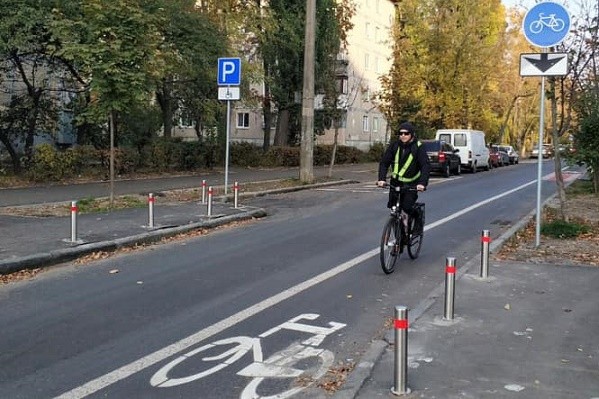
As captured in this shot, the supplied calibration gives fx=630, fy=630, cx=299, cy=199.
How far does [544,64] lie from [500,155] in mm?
36952

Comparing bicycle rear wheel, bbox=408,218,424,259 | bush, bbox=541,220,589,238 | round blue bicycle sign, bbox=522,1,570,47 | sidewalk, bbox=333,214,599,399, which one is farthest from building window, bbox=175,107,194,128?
sidewalk, bbox=333,214,599,399

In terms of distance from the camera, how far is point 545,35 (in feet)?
29.8

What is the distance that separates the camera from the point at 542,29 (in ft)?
29.9

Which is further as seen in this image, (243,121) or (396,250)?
(243,121)

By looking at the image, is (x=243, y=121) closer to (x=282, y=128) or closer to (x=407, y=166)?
(x=282, y=128)

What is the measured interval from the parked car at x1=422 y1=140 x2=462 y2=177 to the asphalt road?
16874mm

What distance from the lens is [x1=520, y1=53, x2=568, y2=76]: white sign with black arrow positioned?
359 inches

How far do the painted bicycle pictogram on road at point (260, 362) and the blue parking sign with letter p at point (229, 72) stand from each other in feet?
32.4

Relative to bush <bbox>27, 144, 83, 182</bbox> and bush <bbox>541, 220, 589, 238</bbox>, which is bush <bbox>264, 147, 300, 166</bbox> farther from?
bush <bbox>541, 220, 589, 238</bbox>

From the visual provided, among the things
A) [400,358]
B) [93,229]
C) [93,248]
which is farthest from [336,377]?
[93,229]

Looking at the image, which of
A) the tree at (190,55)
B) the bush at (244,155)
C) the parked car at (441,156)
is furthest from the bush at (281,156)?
the parked car at (441,156)

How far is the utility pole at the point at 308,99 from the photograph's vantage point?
70.2 feet

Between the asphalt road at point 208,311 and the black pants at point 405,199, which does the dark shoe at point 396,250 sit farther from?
the black pants at point 405,199

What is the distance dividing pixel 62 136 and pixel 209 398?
24321 mm
